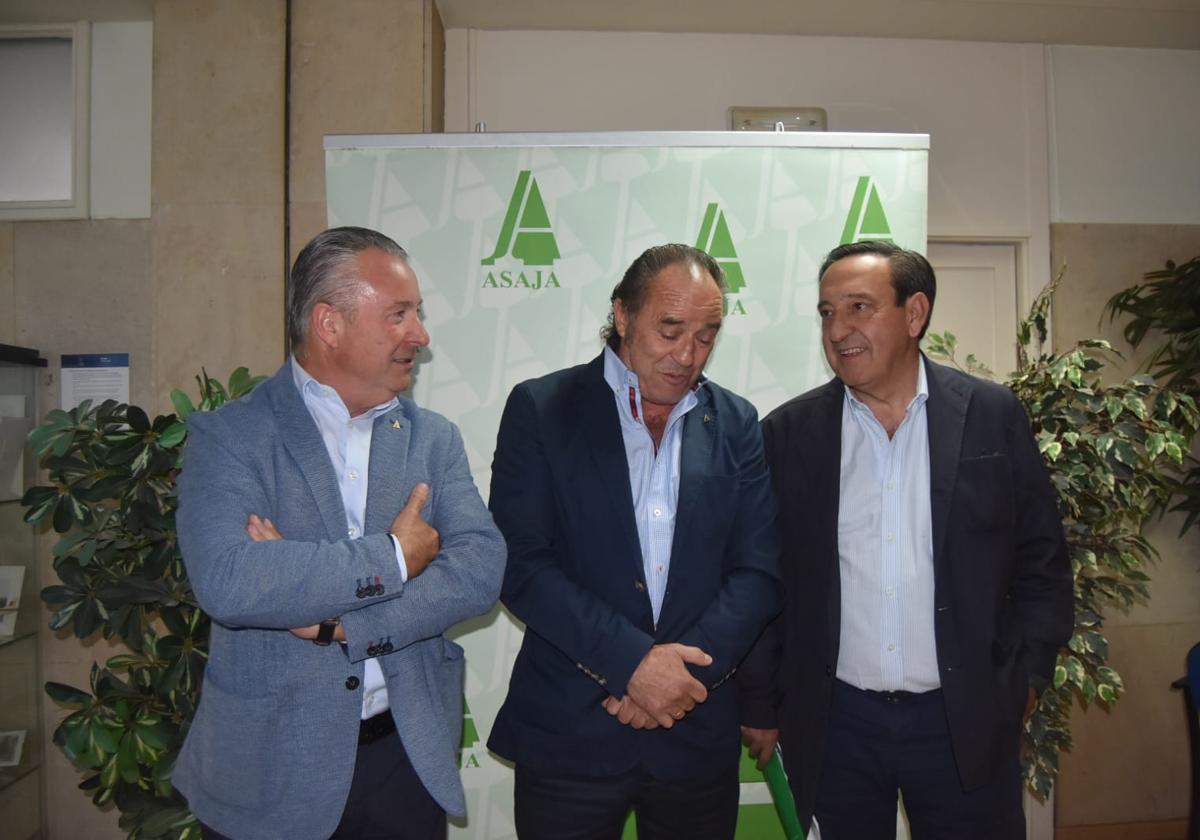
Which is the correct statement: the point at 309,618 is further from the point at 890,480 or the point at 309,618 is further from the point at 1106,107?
the point at 1106,107

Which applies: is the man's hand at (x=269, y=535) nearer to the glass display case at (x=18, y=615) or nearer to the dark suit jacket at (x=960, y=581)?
the dark suit jacket at (x=960, y=581)

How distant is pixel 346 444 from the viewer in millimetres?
1546

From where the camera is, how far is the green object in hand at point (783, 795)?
1.80 meters

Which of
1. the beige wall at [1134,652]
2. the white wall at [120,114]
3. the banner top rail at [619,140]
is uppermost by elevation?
the white wall at [120,114]

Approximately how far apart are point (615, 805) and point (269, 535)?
912 millimetres

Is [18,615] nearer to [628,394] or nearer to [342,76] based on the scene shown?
[342,76]

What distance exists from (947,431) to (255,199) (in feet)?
9.67

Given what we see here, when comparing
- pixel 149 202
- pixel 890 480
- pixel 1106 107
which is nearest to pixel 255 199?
pixel 149 202

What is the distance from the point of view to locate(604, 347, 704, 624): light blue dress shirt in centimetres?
173

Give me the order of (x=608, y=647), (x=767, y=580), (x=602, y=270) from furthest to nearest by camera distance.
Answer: (x=602, y=270) → (x=767, y=580) → (x=608, y=647)

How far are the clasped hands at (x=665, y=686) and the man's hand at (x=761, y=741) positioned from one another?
1.31ft

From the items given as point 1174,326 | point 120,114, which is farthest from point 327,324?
point 1174,326

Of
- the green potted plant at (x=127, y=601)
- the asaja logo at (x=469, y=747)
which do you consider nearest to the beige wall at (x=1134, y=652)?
the asaja logo at (x=469, y=747)

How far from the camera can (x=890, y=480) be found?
71.8 inches
